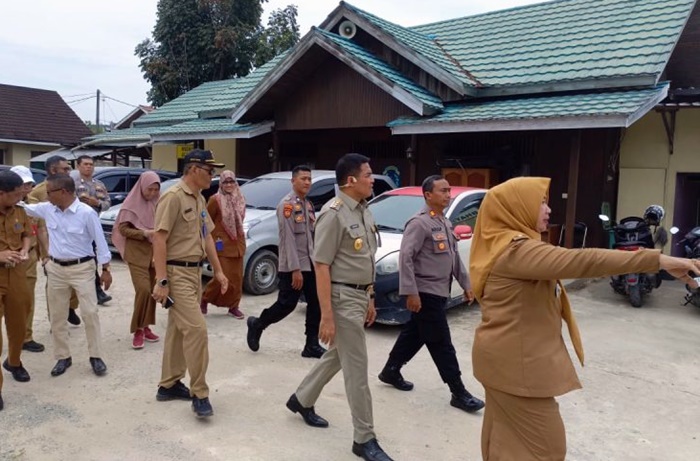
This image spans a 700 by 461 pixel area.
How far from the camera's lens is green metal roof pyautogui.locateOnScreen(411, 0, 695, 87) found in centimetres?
897

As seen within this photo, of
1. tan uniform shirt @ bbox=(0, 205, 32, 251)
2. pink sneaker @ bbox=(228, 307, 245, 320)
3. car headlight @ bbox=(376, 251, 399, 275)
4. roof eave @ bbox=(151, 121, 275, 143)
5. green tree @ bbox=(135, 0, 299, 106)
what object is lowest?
pink sneaker @ bbox=(228, 307, 245, 320)

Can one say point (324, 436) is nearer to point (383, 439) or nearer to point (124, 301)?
point (383, 439)

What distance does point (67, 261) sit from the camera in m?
4.69

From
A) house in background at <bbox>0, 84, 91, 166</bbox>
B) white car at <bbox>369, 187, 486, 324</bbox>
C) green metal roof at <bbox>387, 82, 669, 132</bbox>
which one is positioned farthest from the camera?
house in background at <bbox>0, 84, 91, 166</bbox>

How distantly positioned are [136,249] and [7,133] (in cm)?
2335

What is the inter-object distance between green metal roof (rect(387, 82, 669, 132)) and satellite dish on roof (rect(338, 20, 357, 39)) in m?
2.54

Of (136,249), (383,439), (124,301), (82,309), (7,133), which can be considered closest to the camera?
(383,439)

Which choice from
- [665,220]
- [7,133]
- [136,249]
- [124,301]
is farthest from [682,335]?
[7,133]

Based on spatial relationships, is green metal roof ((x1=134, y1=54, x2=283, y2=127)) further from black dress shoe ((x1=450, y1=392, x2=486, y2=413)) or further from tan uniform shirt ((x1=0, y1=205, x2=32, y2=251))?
black dress shoe ((x1=450, y1=392, x2=486, y2=413))

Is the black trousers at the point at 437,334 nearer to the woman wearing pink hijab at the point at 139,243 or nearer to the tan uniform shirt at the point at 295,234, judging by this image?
the tan uniform shirt at the point at 295,234

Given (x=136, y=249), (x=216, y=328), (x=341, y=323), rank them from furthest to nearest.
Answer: (x=216, y=328)
(x=136, y=249)
(x=341, y=323)

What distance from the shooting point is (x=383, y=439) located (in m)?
3.73

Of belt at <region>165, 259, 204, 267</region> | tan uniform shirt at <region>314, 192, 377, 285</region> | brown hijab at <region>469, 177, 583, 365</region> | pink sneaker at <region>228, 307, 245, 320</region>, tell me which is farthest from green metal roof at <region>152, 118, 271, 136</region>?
brown hijab at <region>469, 177, 583, 365</region>

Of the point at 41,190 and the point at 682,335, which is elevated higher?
the point at 41,190
